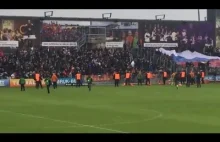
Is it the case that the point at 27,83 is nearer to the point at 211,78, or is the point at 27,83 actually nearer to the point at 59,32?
the point at 59,32

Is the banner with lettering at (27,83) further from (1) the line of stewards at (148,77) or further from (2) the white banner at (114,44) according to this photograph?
(2) the white banner at (114,44)

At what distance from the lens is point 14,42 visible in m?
52.2

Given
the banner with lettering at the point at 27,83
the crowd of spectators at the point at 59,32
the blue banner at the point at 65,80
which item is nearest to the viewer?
the banner with lettering at the point at 27,83

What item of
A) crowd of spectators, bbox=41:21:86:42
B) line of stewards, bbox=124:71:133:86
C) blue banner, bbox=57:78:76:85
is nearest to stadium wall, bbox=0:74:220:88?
blue banner, bbox=57:78:76:85

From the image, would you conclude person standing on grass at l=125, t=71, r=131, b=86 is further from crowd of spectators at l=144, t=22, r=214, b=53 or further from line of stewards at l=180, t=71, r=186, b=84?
crowd of spectators at l=144, t=22, r=214, b=53

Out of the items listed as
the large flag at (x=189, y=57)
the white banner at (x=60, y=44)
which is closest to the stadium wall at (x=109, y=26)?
the white banner at (x=60, y=44)

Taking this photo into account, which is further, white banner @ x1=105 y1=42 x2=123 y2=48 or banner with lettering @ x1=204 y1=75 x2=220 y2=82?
white banner @ x1=105 y1=42 x2=123 y2=48

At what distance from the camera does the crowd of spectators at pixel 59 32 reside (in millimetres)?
54531

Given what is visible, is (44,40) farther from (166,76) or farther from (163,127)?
(163,127)

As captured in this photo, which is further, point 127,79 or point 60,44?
point 60,44

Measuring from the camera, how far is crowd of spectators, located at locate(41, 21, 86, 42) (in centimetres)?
5453

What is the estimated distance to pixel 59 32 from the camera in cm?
Answer: 5488

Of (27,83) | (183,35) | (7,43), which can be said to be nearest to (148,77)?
(27,83)
